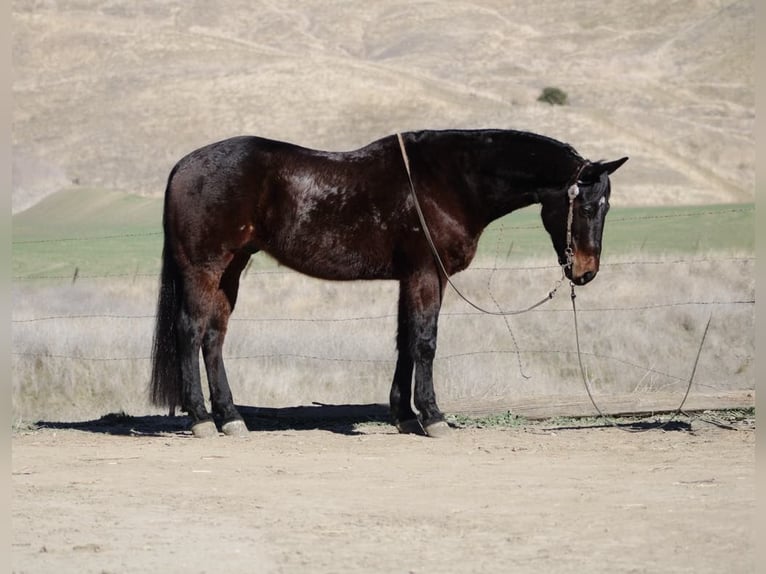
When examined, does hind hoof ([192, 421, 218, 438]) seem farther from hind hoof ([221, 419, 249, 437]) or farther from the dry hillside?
the dry hillside

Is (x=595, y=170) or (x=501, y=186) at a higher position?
(x=595, y=170)

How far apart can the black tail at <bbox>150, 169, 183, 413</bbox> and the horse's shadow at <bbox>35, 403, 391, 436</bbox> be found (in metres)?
0.46

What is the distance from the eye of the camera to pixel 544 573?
5207 mm

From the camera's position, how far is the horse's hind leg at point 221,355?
31.3 feet

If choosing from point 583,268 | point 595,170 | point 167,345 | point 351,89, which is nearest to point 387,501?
point 583,268

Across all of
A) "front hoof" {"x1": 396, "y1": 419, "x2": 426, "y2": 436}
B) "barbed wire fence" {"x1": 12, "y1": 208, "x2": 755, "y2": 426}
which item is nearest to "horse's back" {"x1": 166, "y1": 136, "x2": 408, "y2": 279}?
"front hoof" {"x1": 396, "y1": 419, "x2": 426, "y2": 436}

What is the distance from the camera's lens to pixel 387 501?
688 centimetres

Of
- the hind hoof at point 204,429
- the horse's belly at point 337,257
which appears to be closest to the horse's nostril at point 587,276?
the horse's belly at point 337,257

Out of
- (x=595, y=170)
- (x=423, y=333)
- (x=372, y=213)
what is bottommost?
(x=423, y=333)

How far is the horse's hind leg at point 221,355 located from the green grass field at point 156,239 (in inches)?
343

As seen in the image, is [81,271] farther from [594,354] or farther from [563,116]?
[563,116]

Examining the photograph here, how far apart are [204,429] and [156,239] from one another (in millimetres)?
22775

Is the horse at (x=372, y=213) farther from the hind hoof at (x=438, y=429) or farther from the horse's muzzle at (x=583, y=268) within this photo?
the horse's muzzle at (x=583, y=268)

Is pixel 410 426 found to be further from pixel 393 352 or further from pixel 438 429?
pixel 393 352
